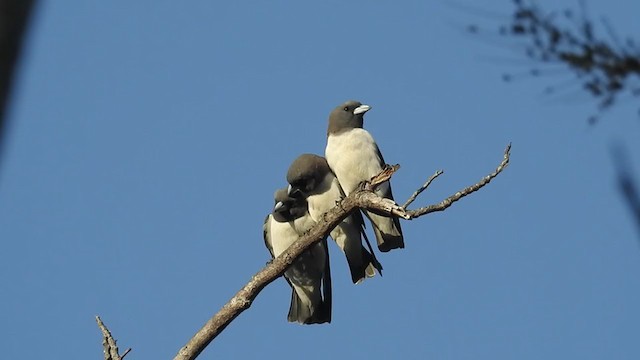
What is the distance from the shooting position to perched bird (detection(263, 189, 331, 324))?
7824 mm

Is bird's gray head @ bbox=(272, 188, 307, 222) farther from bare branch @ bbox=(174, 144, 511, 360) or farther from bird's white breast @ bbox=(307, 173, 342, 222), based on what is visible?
bare branch @ bbox=(174, 144, 511, 360)

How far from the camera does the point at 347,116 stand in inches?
328

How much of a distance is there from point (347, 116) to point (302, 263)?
1784 millimetres

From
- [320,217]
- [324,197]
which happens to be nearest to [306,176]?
[324,197]

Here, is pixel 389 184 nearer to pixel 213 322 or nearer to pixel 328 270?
pixel 328 270

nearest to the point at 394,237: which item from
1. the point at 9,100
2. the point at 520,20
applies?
the point at 520,20

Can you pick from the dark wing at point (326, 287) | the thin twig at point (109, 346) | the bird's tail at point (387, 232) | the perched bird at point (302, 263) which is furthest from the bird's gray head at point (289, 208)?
the thin twig at point (109, 346)

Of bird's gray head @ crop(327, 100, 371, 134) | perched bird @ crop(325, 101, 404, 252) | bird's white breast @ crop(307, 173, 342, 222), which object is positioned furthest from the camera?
bird's gray head @ crop(327, 100, 371, 134)

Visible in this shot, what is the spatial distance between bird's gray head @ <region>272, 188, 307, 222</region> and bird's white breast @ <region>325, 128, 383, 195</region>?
1.71ft

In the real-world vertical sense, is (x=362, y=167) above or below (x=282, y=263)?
above

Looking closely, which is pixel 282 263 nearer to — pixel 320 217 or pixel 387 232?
pixel 320 217

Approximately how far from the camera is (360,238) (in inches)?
302

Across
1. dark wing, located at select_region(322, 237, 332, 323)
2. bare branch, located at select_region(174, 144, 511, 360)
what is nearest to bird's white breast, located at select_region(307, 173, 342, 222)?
dark wing, located at select_region(322, 237, 332, 323)

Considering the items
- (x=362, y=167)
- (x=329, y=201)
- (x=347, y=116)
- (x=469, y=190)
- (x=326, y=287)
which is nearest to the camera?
(x=469, y=190)
